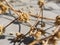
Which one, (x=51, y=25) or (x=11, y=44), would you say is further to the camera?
(x=51, y=25)

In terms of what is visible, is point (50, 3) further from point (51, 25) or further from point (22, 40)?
point (22, 40)

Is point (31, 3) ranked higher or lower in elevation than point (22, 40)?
higher

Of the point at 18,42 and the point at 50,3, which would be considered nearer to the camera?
the point at 18,42

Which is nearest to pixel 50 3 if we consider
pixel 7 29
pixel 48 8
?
pixel 48 8

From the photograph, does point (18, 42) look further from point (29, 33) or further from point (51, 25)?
point (51, 25)

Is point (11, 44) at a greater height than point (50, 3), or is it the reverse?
point (50, 3)

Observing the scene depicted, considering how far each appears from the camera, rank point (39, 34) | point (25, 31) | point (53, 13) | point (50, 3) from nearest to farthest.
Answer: point (39, 34) < point (25, 31) < point (53, 13) < point (50, 3)

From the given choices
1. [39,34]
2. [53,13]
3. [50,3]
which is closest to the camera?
[39,34]

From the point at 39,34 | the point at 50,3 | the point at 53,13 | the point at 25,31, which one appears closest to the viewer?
the point at 39,34

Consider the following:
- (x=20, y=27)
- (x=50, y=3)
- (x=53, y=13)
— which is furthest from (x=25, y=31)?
(x=50, y=3)
